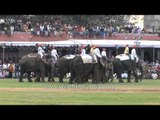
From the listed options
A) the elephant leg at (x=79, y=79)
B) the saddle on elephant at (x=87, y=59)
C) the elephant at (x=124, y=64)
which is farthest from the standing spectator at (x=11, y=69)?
the saddle on elephant at (x=87, y=59)

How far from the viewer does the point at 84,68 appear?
26422 mm

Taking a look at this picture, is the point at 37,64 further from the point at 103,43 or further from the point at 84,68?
the point at 103,43

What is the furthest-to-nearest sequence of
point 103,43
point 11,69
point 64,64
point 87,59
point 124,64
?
point 103,43 → point 11,69 → point 124,64 → point 64,64 → point 87,59

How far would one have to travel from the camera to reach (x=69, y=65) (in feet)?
91.2

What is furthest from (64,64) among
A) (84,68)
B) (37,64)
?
(84,68)

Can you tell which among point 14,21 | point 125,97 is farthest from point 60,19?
point 125,97

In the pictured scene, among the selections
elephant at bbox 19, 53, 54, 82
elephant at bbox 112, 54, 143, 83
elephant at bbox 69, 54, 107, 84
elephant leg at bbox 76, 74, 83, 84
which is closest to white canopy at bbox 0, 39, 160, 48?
elephant at bbox 112, 54, 143, 83

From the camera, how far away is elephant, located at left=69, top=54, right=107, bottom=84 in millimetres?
26344

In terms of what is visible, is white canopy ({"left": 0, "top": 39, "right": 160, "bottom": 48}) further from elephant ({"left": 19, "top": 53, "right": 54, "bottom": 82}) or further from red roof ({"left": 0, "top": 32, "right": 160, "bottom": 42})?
elephant ({"left": 19, "top": 53, "right": 54, "bottom": 82})

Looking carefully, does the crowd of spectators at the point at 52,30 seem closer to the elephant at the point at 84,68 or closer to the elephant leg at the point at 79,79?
the elephant at the point at 84,68

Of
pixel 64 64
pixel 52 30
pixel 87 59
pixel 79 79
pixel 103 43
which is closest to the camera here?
pixel 87 59
